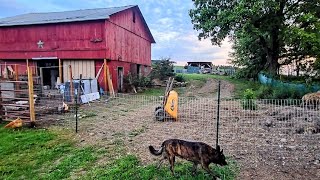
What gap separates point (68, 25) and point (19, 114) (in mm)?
11183

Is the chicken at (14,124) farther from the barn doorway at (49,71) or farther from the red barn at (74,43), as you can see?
the barn doorway at (49,71)

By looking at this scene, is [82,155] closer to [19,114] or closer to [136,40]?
[19,114]

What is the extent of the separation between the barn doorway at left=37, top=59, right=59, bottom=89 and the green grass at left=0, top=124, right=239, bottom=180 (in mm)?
14170

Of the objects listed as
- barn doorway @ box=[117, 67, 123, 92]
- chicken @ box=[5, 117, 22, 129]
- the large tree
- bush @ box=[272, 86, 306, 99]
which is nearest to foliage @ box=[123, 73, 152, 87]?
barn doorway @ box=[117, 67, 123, 92]

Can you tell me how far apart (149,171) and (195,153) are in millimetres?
956

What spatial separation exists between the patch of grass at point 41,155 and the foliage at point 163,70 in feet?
61.3

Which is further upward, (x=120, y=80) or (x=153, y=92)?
(x=120, y=80)

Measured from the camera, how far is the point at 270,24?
18.4m

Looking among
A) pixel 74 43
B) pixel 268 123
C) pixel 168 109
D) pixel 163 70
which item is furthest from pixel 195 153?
pixel 163 70

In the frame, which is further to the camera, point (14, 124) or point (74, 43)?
point (74, 43)

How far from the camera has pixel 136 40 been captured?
2416 cm

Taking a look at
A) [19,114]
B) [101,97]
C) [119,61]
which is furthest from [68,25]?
[19,114]

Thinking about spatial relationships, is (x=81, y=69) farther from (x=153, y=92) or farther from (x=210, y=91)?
(x=210, y=91)

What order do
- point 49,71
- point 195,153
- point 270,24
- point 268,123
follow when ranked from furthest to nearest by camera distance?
point 49,71 < point 270,24 < point 268,123 < point 195,153
